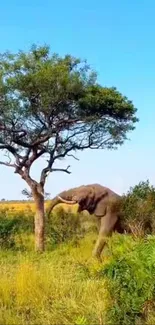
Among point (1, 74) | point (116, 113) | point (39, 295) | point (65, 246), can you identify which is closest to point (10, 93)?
point (1, 74)

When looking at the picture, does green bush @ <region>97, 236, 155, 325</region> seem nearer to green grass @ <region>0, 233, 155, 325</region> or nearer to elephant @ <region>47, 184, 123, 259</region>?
green grass @ <region>0, 233, 155, 325</region>

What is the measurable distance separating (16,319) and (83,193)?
11.1 m

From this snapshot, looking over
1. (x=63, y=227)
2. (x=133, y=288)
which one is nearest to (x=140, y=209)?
(x=63, y=227)

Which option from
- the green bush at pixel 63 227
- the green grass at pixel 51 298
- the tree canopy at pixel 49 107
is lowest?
the green grass at pixel 51 298

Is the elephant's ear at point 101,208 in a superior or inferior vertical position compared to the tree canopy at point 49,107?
inferior

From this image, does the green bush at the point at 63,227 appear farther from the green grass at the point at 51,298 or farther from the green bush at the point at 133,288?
the green bush at the point at 133,288

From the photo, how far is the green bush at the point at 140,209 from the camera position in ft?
59.5

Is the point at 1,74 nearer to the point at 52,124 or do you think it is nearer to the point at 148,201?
the point at 52,124

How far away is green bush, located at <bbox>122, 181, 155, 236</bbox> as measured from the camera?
18.1 metres

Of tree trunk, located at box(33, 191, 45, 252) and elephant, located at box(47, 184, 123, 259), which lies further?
tree trunk, located at box(33, 191, 45, 252)

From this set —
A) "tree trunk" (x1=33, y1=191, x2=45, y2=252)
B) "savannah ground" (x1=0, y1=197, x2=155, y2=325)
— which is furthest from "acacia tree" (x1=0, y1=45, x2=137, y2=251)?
"savannah ground" (x1=0, y1=197, x2=155, y2=325)

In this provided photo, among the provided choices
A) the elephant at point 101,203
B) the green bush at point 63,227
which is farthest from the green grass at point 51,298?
the green bush at point 63,227

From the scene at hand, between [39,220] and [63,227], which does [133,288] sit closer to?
[39,220]

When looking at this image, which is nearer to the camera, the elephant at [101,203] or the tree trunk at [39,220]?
the elephant at [101,203]
